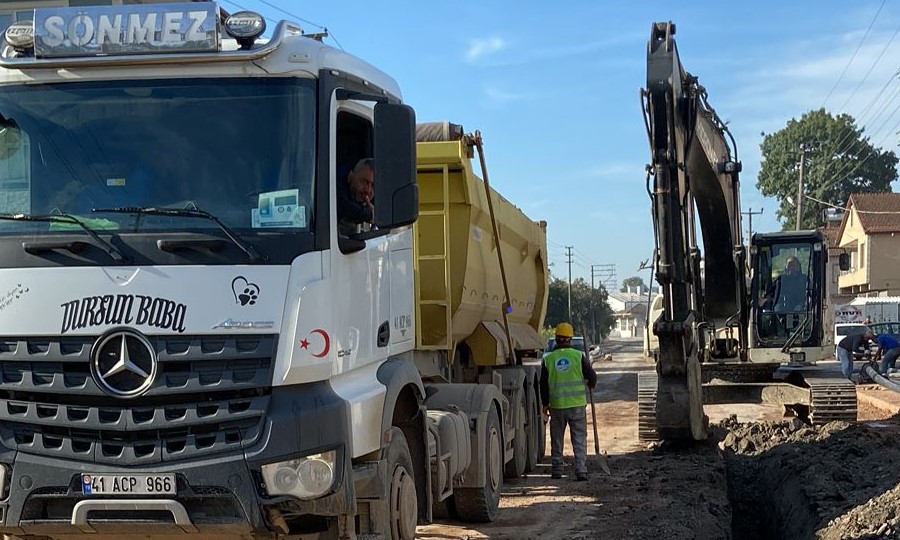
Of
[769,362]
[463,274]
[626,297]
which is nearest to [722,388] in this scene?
[769,362]

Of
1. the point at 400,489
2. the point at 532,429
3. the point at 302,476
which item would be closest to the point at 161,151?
the point at 302,476

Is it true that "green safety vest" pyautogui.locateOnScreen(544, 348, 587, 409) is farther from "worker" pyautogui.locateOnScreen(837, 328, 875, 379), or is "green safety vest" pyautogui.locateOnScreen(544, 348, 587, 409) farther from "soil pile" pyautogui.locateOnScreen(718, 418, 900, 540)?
"worker" pyautogui.locateOnScreen(837, 328, 875, 379)

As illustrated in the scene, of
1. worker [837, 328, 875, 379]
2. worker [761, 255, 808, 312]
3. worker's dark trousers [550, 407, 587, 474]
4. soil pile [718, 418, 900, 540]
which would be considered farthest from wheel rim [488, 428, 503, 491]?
Result: worker [837, 328, 875, 379]

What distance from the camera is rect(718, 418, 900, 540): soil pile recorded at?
297 inches

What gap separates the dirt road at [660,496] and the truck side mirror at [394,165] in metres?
3.71

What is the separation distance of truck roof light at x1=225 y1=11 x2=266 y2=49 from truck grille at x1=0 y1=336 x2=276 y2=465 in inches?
60.4

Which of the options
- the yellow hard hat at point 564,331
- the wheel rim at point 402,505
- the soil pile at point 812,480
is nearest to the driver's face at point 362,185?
the wheel rim at point 402,505

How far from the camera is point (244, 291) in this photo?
456 centimetres

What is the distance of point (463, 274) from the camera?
27.7 feet

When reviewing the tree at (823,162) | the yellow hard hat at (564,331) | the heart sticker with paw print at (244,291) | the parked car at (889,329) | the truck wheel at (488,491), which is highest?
the tree at (823,162)

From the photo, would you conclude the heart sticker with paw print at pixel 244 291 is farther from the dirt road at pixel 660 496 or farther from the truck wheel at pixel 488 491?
the truck wheel at pixel 488 491

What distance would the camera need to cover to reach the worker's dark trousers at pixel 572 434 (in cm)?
1097

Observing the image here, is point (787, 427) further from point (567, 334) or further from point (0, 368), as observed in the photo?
point (0, 368)

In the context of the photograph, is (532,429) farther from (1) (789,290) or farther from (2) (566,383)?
(1) (789,290)
